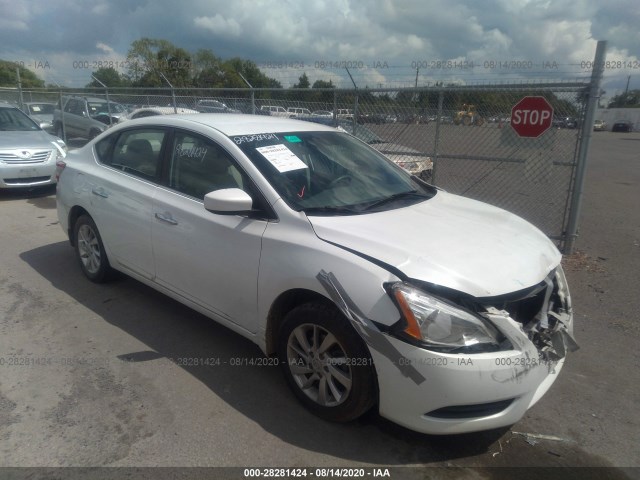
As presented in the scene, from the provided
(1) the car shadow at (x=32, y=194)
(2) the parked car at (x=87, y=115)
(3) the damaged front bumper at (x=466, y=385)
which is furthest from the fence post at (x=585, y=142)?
(2) the parked car at (x=87, y=115)

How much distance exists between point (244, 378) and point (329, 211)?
130 centimetres

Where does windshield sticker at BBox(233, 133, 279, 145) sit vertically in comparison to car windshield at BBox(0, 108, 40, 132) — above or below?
above

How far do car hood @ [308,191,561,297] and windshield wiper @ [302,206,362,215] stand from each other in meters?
0.07

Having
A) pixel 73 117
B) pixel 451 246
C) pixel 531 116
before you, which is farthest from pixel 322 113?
pixel 73 117

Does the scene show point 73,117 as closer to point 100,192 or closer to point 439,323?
point 100,192

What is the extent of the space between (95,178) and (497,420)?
155 inches

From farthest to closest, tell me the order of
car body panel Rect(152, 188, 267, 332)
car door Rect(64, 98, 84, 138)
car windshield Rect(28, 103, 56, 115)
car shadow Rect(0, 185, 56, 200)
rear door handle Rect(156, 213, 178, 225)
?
1. car windshield Rect(28, 103, 56, 115)
2. car door Rect(64, 98, 84, 138)
3. car shadow Rect(0, 185, 56, 200)
4. rear door handle Rect(156, 213, 178, 225)
5. car body panel Rect(152, 188, 267, 332)

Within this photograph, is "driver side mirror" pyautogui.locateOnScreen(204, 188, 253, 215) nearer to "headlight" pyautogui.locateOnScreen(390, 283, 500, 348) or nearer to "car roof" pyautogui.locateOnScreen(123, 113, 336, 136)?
"car roof" pyautogui.locateOnScreen(123, 113, 336, 136)

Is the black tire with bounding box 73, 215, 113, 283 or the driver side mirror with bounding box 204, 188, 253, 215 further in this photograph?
the black tire with bounding box 73, 215, 113, 283

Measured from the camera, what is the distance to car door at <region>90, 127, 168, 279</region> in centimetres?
392

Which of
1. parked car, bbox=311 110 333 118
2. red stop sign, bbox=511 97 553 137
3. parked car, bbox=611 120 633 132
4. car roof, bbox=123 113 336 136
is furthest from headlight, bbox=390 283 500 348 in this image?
parked car, bbox=611 120 633 132

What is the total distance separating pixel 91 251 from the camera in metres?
4.75

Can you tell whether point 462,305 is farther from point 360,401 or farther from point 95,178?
point 95,178

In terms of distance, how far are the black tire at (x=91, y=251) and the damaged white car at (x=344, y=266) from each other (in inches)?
Result: 12.2
